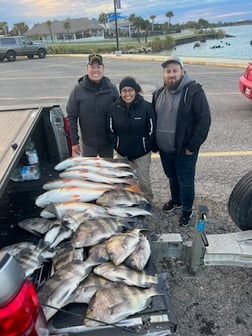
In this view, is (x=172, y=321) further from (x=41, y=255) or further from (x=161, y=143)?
(x=161, y=143)

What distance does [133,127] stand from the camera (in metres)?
3.88

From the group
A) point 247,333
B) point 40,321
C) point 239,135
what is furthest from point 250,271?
point 239,135

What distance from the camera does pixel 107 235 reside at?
2.46 meters

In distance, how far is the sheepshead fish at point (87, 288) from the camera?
2033mm

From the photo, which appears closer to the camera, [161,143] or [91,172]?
[91,172]

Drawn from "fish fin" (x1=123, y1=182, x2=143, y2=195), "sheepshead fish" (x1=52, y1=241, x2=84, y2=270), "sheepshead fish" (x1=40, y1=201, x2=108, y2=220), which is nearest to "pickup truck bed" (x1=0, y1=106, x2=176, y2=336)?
"sheepshead fish" (x1=52, y1=241, x2=84, y2=270)

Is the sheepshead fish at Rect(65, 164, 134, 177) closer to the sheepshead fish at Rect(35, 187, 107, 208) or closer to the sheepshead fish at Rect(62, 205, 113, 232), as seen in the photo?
the sheepshead fish at Rect(35, 187, 107, 208)

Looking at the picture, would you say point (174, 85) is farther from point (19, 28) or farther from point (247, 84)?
point (19, 28)

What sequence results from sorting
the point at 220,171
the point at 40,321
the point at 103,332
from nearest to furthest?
the point at 40,321
the point at 103,332
the point at 220,171

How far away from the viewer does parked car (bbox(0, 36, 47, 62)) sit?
28.3 metres

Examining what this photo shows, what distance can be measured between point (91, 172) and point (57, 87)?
1191 cm

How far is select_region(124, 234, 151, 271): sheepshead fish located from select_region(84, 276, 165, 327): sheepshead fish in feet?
0.56

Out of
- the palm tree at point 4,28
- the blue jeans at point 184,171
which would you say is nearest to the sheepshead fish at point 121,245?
the blue jeans at point 184,171

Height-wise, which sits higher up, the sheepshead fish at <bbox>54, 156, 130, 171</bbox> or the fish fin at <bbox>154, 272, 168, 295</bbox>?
the sheepshead fish at <bbox>54, 156, 130, 171</bbox>
